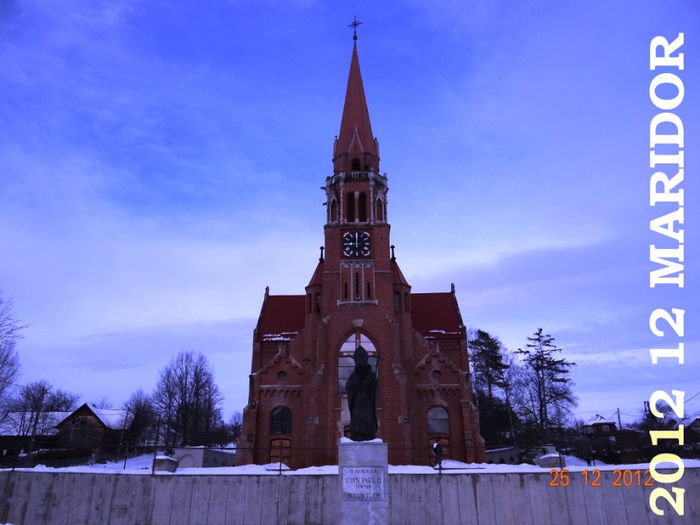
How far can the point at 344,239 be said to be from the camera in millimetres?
39406

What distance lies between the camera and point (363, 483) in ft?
41.2

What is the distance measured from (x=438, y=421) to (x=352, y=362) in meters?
7.82

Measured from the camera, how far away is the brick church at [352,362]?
33906 millimetres

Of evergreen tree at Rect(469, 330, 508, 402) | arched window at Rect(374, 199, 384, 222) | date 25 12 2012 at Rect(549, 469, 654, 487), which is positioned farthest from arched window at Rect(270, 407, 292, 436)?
evergreen tree at Rect(469, 330, 508, 402)

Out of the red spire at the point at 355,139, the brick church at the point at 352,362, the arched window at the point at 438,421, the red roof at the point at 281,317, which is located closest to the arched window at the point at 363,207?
the brick church at the point at 352,362

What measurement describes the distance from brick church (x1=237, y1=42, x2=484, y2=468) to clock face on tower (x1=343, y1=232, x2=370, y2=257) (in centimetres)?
8

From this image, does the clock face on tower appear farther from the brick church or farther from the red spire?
the red spire

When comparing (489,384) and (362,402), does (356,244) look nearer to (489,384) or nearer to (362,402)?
(362,402)

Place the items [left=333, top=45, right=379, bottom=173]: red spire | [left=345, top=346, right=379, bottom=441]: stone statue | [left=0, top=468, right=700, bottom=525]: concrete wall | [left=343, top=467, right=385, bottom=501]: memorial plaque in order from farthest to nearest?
[left=333, top=45, right=379, bottom=173]: red spire, [left=0, top=468, right=700, bottom=525]: concrete wall, [left=345, top=346, right=379, bottom=441]: stone statue, [left=343, top=467, right=385, bottom=501]: memorial plaque

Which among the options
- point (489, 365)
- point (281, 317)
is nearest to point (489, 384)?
point (489, 365)

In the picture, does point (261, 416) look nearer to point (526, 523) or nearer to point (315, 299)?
point (315, 299)

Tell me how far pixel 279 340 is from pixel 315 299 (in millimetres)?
5503

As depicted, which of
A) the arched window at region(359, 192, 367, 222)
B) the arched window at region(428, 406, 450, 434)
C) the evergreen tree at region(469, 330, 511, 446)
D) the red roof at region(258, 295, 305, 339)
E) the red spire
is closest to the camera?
the arched window at region(428, 406, 450, 434)

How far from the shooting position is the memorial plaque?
1245cm
